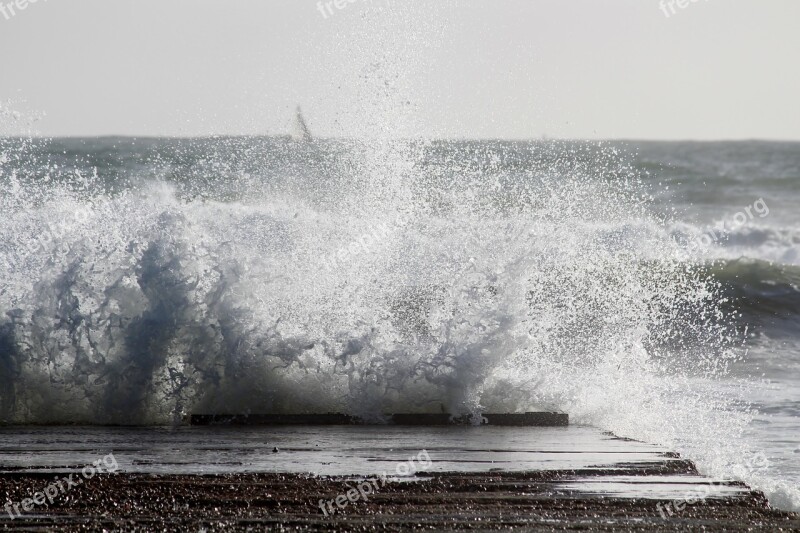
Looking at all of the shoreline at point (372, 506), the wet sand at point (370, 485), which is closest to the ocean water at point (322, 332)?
the wet sand at point (370, 485)

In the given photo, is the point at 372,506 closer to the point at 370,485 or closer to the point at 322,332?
the point at 370,485

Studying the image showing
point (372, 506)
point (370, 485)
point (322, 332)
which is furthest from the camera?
point (322, 332)

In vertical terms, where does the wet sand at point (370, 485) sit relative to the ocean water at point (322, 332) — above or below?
below

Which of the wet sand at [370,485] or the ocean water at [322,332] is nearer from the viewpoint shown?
the wet sand at [370,485]

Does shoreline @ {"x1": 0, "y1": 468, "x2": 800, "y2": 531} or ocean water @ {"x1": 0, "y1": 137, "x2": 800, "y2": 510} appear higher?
ocean water @ {"x1": 0, "y1": 137, "x2": 800, "y2": 510}

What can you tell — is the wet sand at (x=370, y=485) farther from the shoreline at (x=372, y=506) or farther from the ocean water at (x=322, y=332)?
the ocean water at (x=322, y=332)

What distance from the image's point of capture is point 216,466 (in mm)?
4680

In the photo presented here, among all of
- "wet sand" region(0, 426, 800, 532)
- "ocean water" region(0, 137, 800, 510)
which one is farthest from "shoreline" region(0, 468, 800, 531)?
"ocean water" region(0, 137, 800, 510)

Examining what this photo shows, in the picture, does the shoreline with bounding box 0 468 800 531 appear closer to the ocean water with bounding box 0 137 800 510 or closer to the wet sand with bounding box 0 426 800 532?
the wet sand with bounding box 0 426 800 532

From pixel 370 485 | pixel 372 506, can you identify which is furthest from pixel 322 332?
pixel 372 506

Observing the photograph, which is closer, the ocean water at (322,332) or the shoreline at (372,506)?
the shoreline at (372,506)

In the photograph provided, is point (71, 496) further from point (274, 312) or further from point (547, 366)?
point (547, 366)

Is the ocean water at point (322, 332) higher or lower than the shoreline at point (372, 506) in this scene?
higher

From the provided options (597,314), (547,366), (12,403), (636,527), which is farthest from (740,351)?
(636,527)
